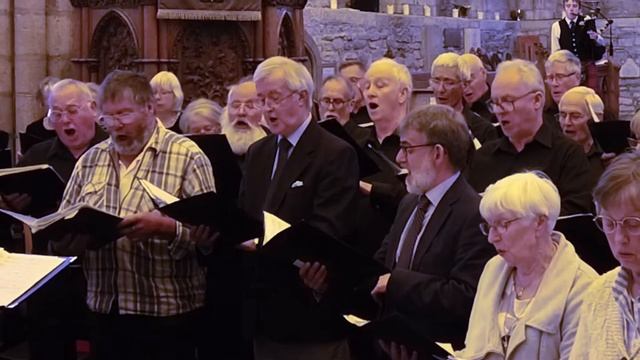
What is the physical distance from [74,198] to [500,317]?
194 cm

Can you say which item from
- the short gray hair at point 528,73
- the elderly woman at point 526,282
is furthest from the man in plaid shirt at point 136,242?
the elderly woman at point 526,282

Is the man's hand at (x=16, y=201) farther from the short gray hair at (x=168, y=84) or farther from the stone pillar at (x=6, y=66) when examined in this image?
the stone pillar at (x=6, y=66)

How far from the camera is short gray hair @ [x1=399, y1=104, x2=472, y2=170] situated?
3.66m

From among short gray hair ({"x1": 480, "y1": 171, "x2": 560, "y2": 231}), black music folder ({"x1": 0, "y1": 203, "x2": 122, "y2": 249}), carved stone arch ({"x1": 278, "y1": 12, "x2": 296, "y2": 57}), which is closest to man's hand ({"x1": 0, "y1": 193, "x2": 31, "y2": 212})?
black music folder ({"x1": 0, "y1": 203, "x2": 122, "y2": 249})

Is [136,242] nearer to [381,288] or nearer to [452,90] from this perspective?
[381,288]

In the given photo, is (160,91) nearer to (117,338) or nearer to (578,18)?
(117,338)

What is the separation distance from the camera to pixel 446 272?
11.6 ft

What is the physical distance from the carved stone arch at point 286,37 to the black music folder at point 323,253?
11.8ft

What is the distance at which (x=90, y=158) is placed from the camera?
435 centimetres

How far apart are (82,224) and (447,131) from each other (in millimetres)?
1358

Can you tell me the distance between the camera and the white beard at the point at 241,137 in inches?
214

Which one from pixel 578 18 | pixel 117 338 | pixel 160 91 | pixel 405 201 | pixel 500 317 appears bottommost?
pixel 117 338

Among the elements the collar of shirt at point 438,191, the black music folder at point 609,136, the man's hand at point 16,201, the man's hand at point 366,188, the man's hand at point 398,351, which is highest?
the black music folder at point 609,136

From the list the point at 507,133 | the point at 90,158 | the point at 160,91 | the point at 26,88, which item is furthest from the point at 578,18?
the point at 90,158
